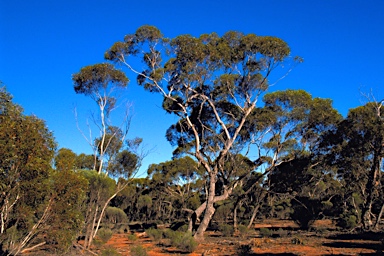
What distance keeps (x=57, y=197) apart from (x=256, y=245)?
412 inches

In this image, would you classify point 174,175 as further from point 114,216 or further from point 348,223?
point 348,223

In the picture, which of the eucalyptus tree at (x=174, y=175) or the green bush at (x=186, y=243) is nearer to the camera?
the green bush at (x=186, y=243)

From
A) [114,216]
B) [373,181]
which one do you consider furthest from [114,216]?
[373,181]

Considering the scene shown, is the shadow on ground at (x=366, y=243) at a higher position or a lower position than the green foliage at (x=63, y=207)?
lower

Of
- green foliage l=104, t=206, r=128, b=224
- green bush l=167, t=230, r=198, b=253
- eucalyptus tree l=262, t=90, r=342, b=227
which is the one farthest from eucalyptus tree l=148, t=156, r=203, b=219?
green bush l=167, t=230, r=198, b=253

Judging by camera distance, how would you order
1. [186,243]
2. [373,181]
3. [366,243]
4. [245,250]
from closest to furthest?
[245,250] < [186,243] < [366,243] < [373,181]

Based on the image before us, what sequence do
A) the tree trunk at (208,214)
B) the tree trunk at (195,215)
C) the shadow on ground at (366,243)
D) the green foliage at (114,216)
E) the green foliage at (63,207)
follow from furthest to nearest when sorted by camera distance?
the green foliage at (114,216), the tree trunk at (195,215), the tree trunk at (208,214), the shadow on ground at (366,243), the green foliage at (63,207)

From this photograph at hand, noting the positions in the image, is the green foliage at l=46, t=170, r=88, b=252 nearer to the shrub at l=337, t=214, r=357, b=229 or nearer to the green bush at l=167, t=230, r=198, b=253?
the green bush at l=167, t=230, r=198, b=253

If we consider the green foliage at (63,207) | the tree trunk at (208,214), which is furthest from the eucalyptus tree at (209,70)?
the green foliage at (63,207)

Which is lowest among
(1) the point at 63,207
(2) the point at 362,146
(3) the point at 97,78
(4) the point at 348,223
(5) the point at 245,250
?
(5) the point at 245,250

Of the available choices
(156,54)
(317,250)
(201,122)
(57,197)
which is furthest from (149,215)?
(57,197)

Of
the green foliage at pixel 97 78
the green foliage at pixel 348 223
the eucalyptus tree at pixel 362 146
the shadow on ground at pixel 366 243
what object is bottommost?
the shadow on ground at pixel 366 243

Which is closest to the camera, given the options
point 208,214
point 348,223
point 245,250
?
point 245,250

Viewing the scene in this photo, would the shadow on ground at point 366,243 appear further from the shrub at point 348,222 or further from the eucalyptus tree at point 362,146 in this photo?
the shrub at point 348,222
